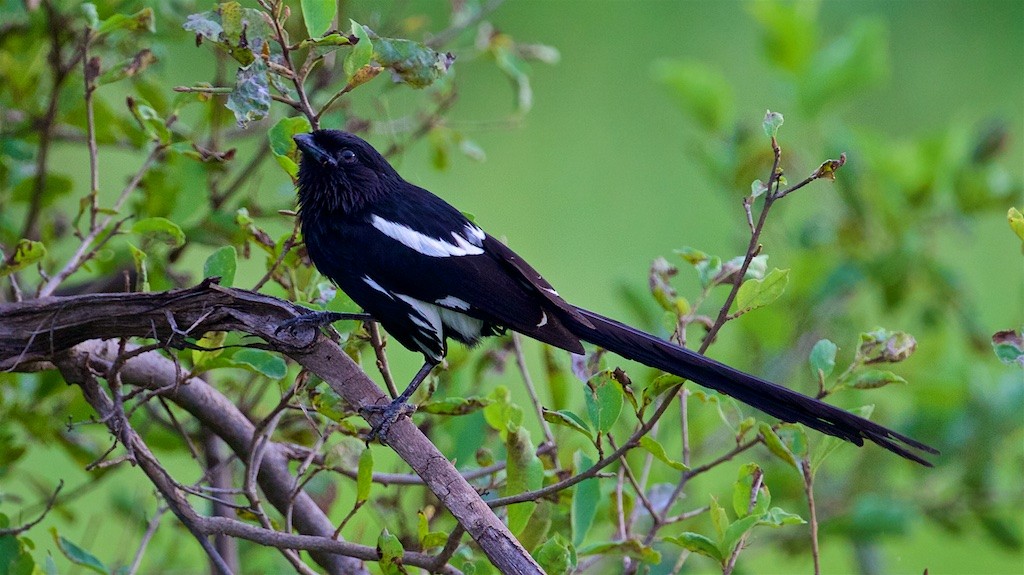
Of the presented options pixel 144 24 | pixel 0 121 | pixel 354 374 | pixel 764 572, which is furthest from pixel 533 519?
pixel 764 572

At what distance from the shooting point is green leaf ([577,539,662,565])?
5.29 feet

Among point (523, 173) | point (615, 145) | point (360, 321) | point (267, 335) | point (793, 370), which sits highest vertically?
point (615, 145)

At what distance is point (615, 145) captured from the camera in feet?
24.4

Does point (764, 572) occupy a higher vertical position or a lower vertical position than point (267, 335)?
higher

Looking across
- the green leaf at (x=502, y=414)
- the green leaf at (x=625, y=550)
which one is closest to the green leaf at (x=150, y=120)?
the green leaf at (x=502, y=414)

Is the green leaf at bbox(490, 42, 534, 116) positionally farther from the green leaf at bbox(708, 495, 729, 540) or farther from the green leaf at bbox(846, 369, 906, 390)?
the green leaf at bbox(708, 495, 729, 540)

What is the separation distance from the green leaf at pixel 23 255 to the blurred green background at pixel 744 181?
70cm

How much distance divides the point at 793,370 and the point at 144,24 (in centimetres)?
204

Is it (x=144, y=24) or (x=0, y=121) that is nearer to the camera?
A: (x=144, y=24)

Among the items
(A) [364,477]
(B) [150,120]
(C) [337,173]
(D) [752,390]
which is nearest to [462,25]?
(C) [337,173]

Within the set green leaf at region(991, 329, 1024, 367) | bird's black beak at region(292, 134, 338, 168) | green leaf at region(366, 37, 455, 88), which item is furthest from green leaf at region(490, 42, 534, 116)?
green leaf at region(991, 329, 1024, 367)

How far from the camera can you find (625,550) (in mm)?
1631

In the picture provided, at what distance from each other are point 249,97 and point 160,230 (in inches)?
15.1

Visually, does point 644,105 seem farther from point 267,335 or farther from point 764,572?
point 267,335
